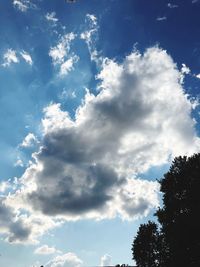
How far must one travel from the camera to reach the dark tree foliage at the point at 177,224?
3588 cm

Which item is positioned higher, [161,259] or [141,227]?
[141,227]

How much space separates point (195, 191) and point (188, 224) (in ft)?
12.3

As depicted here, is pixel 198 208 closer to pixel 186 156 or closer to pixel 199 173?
pixel 199 173

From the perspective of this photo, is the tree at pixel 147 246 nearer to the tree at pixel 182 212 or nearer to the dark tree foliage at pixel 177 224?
the dark tree foliage at pixel 177 224

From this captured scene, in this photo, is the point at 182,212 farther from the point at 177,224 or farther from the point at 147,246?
the point at 147,246

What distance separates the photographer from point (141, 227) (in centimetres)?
4553

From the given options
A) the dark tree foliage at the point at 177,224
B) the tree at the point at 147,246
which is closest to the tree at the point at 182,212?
the dark tree foliage at the point at 177,224

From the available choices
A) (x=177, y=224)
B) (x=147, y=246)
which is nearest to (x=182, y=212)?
(x=177, y=224)

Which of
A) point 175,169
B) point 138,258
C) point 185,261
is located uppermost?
point 175,169

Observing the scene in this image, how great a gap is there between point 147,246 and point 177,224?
8495mm

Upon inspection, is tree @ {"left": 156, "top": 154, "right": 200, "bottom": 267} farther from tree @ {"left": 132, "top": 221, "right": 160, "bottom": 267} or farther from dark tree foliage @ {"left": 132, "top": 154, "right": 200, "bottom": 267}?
tree @ {"left": 132, "top": 221, "right": 160, "bottom": 267}

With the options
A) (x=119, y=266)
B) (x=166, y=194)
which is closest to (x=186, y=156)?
(x=166, y=194)

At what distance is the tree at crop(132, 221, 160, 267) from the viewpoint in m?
42.6

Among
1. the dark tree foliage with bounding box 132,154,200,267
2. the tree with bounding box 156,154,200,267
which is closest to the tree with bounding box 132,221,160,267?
the dark tree foliage with bounding box 132,154,200,267
